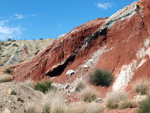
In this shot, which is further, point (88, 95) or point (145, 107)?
point (88, 95)

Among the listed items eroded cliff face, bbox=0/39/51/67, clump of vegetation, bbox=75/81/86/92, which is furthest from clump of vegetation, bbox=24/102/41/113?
eroded cliff face, bbox=0/39/51/67

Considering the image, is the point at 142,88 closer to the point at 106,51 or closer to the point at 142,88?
the point at 142,88

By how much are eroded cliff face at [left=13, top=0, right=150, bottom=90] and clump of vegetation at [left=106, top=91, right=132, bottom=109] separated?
3104 mm

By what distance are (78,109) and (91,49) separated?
10.5 meters

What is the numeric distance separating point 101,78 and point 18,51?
4782 cm

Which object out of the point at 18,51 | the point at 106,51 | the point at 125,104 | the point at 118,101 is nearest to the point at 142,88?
the point at 118,101

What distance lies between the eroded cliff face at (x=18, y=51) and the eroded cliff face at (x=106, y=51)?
33.7 m

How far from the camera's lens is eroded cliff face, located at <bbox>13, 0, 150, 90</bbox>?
12.2 meters

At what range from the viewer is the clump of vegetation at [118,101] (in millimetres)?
7586

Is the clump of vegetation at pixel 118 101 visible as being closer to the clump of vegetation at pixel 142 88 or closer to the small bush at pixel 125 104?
the small bush at pixel 125 104

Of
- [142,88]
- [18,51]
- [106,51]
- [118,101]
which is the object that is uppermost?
[18,51]

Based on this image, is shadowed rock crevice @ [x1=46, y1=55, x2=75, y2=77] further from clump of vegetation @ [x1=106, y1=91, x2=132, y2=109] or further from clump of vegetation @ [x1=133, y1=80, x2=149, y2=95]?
clump of vegetation @ [x1=106, y1=91, x2=132, y2=109]

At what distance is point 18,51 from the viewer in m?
56.1

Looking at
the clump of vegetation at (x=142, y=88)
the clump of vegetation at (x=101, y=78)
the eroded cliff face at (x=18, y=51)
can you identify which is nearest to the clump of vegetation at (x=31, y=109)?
the clump of vegetation at (x=142, y=88)
